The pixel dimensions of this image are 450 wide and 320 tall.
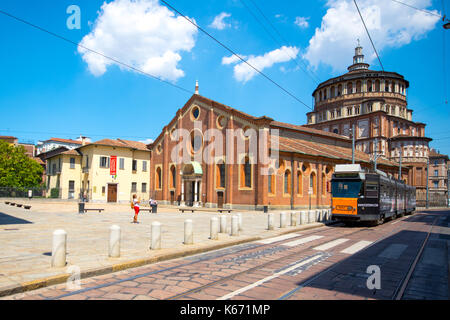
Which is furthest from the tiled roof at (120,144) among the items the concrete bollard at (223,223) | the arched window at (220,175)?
the concrete bollard at (223,223)

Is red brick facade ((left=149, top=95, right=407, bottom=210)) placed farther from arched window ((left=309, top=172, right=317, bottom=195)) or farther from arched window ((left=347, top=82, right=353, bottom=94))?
arched window ((left=347, top=82, right=353, bottom=94))

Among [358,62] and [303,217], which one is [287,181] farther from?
[358,62]

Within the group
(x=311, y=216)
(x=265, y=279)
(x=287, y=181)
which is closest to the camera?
(x=265, y=279)

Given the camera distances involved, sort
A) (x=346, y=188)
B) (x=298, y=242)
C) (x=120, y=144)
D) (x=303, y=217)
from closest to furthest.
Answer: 1. (x=298, y=242)
2. (x=346, y=188)
3. (x=303, y=217)
4. (x=120, y=144)

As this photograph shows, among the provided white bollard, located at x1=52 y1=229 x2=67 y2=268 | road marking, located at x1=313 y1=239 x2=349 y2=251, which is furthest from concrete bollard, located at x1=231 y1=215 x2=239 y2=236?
white bollard, located at x1=52 y1=229 x2=67 y2=268

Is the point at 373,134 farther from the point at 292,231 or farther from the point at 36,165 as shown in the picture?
the point at 36,165

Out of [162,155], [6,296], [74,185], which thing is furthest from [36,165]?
[6,296]

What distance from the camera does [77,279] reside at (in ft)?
20.6

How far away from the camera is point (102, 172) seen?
44750mm

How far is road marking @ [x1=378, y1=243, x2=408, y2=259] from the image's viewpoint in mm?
9320

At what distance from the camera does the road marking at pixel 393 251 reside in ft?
30.6

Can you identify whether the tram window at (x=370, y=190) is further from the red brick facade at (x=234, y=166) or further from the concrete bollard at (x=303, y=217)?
the red brick facade at (x=234, y=166)

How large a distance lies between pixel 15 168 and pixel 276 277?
59.8 meters

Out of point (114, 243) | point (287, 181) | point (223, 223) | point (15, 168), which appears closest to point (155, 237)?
point (114, 243)
